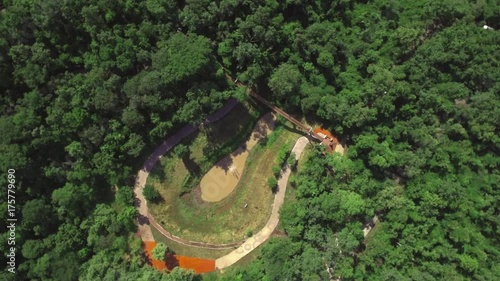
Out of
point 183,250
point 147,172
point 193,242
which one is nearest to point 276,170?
point 193,242

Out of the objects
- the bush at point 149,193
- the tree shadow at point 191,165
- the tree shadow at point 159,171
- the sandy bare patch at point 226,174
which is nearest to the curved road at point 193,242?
the tree shadow at point 159,171

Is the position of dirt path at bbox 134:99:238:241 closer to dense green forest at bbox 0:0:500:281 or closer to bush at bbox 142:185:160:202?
dense green forest at bbox 0:0:500:281

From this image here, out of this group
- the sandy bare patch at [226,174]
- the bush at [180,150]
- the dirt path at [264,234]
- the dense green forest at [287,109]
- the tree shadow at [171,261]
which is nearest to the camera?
the dense green forest at [287,109]

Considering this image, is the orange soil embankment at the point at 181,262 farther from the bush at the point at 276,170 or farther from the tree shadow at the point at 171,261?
the bush at the point at 276,170

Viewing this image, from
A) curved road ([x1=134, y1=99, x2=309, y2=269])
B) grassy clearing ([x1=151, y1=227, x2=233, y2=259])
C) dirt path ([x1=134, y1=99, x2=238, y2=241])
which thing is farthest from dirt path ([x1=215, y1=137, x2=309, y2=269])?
dirt path ([x1=134, y1=99, x2=238, y2=241])

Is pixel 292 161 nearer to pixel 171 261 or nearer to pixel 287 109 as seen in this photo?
pixel 287 109

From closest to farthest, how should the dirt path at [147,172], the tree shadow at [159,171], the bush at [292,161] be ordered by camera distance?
1. the dirt path at [147,172]
2. the tree shadow at [159,171]
3. the bush at [292,161]
